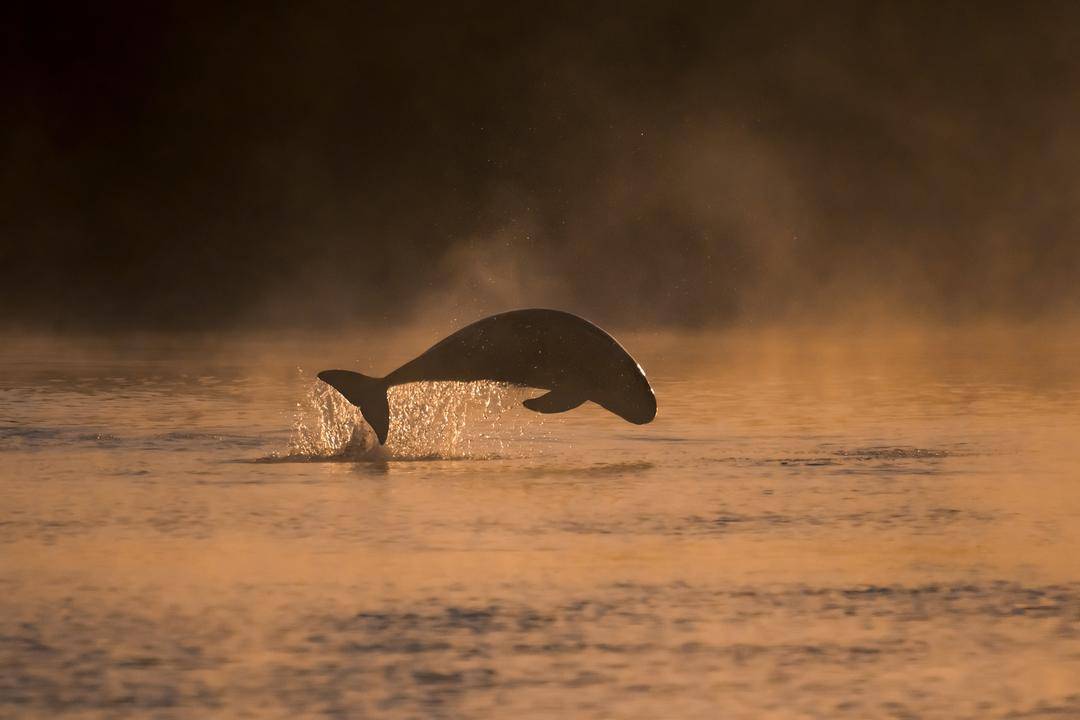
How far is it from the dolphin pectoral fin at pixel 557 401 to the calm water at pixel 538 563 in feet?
2.36

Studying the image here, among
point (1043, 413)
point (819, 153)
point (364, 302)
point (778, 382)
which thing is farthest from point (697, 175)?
point (1043, 413)

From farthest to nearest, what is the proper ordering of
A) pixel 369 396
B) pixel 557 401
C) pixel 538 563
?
pixel 369 396 < pixel 557 401 < pixel 538 563

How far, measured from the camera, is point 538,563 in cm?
1636

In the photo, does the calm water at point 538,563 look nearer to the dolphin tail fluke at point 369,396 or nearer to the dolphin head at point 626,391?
the dolphin tail fluke at point 369,396

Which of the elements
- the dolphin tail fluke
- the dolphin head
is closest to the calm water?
the dolphin tail fluke

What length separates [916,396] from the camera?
34.9 meters

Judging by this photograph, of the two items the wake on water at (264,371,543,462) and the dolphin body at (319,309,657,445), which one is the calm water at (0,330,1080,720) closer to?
the wake on water at (264,371,543,462)

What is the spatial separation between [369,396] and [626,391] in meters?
→ 2.91

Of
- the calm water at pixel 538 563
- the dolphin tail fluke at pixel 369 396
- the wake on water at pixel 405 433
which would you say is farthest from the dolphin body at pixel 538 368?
the calm water at pixel 538 563

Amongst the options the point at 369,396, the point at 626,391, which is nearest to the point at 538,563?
the point at 626,391

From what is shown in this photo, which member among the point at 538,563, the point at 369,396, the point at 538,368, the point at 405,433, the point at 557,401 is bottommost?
A: the point at 538,563

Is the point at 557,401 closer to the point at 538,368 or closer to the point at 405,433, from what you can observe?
the point at 538,368

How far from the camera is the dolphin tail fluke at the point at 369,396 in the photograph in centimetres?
2369

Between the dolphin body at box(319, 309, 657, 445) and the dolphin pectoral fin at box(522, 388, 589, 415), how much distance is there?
1 cm
